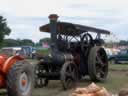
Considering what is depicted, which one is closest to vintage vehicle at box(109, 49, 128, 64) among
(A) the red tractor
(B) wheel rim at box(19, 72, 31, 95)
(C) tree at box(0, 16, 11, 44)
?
(C) tree at box(0, 16, 11, 44)

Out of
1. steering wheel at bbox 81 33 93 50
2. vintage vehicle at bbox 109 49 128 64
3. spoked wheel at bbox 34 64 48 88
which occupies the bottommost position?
vintage vehicle at bbox 109 49 128 64

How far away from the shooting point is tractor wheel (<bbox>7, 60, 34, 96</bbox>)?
10.7 meters

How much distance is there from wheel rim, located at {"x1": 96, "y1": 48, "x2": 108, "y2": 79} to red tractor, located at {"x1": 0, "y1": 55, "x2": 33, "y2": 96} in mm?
5912

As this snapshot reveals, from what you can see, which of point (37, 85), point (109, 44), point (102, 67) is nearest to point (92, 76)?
point (102, 67)

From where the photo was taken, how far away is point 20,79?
36.3ft

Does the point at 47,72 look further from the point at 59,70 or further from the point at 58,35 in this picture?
the point at 58,35

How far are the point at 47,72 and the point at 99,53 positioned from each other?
2878 mm

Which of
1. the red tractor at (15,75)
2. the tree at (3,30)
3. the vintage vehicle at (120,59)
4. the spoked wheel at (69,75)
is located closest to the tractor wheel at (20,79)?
the red tractor at (15,75)

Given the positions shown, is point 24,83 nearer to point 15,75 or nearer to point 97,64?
point 15,75

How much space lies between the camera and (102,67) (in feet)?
57.5

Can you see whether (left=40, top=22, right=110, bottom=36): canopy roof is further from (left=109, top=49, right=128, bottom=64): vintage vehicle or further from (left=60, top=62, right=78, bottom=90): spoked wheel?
(left=109, top=49, right=128, bottom=64): vintage vehicle

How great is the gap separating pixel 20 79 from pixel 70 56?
4.77 metres

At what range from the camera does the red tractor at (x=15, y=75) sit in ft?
35.2

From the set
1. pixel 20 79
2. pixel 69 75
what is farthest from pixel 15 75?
pixel 69 75
